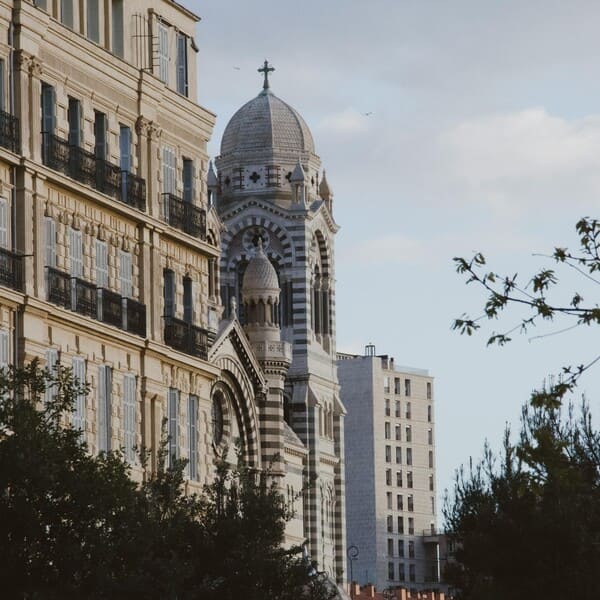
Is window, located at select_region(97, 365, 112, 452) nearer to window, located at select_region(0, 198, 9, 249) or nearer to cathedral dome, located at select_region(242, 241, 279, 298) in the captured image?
window, located at select_region(0, 198, 9, 249)

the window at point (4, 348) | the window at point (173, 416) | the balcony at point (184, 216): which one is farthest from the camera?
the balcony at point (184, 216)

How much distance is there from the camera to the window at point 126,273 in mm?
59500

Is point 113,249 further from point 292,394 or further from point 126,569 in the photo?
point 292,394

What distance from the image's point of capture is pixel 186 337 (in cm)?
6244

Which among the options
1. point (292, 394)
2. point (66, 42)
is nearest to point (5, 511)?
point (66, 42)

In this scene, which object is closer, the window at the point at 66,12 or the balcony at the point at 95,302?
the balcony at the point at 95,302

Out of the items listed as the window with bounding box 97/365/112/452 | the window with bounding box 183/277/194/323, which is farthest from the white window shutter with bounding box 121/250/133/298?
the window with bounding box 183/277/194/323

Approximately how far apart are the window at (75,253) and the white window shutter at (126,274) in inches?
93.3

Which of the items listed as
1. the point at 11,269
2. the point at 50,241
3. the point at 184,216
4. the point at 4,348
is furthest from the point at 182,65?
the point at 4,348

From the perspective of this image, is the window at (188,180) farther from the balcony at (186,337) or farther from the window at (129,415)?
the window at (129,415)

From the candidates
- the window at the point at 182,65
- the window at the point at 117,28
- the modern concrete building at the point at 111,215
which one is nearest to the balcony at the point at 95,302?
the modern concrete building at the point at 111,215

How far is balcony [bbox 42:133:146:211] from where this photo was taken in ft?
184

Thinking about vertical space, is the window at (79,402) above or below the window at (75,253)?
below

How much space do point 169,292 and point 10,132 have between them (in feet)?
30.8
